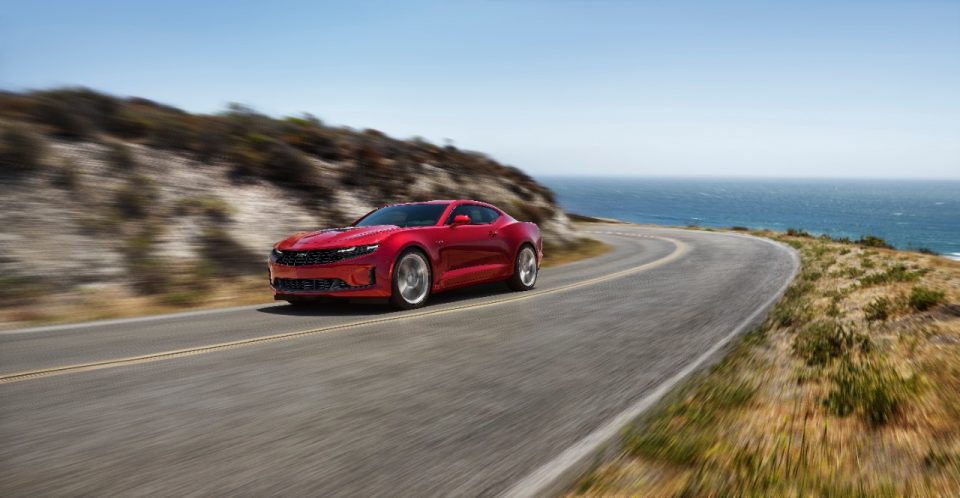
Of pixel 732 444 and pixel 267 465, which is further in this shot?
pixel 732 444

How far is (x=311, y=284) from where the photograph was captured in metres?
9.60

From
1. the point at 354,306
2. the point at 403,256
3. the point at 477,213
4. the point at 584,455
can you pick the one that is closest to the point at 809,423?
the point at 584,455

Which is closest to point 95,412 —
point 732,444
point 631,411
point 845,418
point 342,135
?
point 631,411

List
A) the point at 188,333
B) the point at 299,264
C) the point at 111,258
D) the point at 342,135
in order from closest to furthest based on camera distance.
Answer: the point at 188,333 < the point at 299,264 < the point at 111,258 < the point at 342,135

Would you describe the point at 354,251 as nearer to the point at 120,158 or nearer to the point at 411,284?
the point at 411,284

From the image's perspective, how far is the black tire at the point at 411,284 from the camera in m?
9.74

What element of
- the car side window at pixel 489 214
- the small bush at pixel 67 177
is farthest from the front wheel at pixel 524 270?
the small bush at pixel 67 177

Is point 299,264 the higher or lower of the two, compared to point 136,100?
lower

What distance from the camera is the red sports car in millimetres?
9484

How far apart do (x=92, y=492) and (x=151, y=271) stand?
30.8ft

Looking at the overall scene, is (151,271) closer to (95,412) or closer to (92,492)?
(95,412)

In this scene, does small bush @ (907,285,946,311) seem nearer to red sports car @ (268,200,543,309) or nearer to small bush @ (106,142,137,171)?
red sports car @ (268,200,543,309)

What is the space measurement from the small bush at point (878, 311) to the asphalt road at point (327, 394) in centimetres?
144

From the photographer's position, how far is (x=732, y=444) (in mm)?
4059
